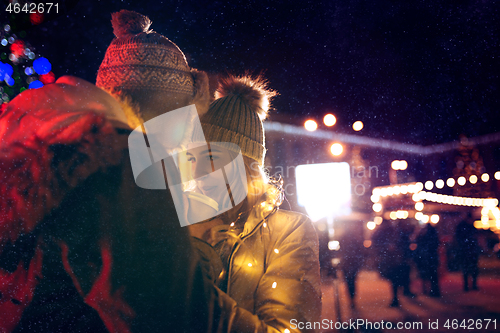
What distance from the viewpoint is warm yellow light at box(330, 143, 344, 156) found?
15.9 feet

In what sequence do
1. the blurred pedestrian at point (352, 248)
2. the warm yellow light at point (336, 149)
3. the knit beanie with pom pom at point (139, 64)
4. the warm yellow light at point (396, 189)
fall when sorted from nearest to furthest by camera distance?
the knit beanie with pom pom at point (139, 64), the blurred pedestrian at point (352, 248), the warm yellow light at point (336, 149), the warm yellow light at point (396, 189)

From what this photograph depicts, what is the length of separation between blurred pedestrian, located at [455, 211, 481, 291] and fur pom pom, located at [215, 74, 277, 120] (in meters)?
4.77

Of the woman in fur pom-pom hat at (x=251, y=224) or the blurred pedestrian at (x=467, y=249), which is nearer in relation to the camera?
the woman in fur pom-pom hat at (x=251, y=224)

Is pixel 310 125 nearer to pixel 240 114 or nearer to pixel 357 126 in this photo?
pixel 357 126

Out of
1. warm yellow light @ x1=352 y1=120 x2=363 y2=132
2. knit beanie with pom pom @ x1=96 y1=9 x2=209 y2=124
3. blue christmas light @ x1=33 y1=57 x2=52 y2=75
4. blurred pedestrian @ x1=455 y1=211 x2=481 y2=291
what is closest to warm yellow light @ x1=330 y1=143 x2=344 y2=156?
warm yellow light @ x1=352 y1=120 x2=363 y2=132

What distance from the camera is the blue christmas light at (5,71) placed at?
7.73 feet

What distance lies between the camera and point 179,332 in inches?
19.0

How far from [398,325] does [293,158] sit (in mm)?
2759

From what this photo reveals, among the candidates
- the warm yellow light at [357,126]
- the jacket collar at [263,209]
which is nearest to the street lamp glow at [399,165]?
the warm yellow light at [357,126]

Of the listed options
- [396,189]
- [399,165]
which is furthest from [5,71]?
[399,165]

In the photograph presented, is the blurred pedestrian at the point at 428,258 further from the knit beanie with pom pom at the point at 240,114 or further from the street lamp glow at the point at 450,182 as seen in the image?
the street lamp glow at the point at 450,182

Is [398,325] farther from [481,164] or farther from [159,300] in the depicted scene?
[481,164]

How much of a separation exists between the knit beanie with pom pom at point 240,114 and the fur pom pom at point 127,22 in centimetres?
47

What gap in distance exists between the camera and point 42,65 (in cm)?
224
